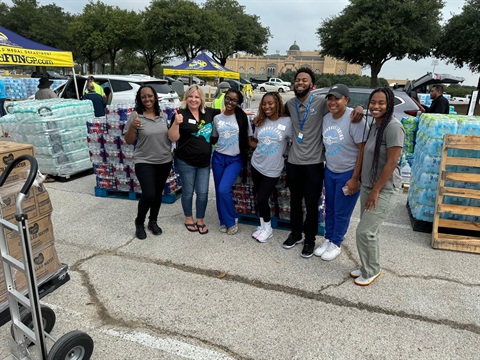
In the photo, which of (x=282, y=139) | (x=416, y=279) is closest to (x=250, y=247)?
→ (x=282, y=139)

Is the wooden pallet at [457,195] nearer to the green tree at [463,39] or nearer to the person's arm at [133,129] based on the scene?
the person's arm at [133,129]

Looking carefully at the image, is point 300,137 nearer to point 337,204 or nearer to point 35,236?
point 337,204

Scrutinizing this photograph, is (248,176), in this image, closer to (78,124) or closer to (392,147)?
(392,147)

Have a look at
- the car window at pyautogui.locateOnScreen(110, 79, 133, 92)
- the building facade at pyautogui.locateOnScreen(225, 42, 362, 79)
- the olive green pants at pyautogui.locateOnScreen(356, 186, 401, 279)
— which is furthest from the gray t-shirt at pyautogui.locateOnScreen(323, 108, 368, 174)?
the building facade at pyautogui.locateOnScreen(225, 42, 362, 79)

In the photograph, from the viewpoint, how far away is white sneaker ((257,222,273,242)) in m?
4.30

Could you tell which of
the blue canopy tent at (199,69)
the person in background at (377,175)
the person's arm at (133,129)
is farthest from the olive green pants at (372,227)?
the blue canopy tent at (199,69)

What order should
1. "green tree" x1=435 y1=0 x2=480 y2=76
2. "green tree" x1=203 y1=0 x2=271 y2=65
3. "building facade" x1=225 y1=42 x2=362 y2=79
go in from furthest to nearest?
1. "building facade" x1=225 y1=42 x2=362 y2=79
2. "green tree" x1=203 y1=0 x2=271 y2=65
3. "green tree" x1=435 y1=0 x2=480 y2=76

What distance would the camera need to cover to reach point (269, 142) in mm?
3857

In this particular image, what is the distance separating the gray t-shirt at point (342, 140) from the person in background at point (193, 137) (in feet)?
4.74

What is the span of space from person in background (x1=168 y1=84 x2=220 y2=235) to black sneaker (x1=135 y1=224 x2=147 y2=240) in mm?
741

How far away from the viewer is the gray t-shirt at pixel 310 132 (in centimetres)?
359

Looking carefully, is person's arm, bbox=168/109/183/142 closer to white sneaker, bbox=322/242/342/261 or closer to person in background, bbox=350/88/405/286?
person in background, bbox=350/88/405/286

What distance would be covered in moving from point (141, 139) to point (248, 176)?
4.77 feet

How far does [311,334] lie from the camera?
2.75 meters
